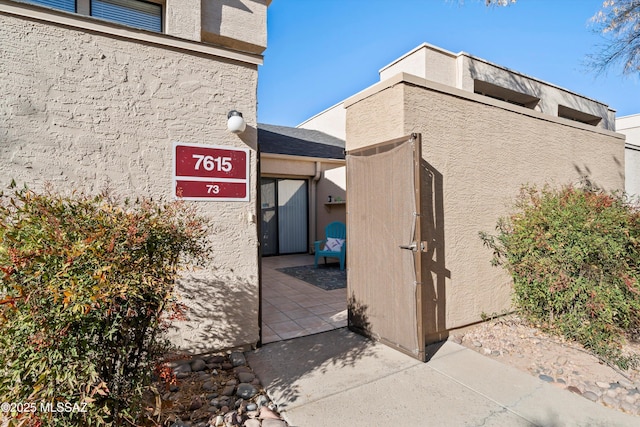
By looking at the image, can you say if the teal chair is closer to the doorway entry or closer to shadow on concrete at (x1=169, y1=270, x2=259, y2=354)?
the doorway entry

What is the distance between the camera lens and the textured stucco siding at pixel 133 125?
2738 millimetres

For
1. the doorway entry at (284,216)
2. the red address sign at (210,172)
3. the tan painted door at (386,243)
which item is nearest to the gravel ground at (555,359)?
the tan painted door at (386,243)

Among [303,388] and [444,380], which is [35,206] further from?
[444,380]

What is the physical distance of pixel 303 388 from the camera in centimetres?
294

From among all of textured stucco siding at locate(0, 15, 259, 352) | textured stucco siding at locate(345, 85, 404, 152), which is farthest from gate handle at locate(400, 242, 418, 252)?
textured stucco siding at locate(0, 15, 259, 352)

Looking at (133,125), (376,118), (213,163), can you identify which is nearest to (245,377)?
(213,163)

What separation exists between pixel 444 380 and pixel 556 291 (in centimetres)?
207

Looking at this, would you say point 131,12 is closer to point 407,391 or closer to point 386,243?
point 386,243

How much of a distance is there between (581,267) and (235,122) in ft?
14.8

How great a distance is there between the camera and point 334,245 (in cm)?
876

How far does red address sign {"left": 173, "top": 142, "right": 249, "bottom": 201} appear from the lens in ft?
10.9

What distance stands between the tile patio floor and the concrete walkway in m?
0.55

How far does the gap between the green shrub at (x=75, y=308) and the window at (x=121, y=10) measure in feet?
9.45

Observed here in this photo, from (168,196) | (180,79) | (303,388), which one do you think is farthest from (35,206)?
(303,388)
